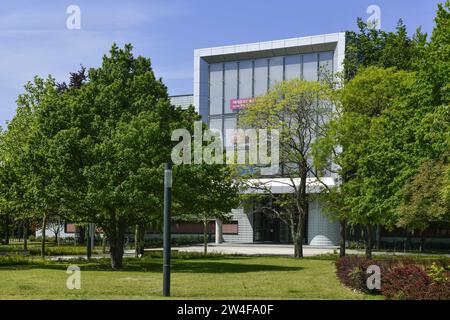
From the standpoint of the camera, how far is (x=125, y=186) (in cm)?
2602

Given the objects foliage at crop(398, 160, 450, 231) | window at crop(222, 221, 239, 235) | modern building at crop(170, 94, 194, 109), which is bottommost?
window at crop(222, 221, 239, 235)

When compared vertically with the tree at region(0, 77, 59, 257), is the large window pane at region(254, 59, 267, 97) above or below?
above

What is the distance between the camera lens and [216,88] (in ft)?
240

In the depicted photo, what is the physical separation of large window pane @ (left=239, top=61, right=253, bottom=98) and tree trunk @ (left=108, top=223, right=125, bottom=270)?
141ft

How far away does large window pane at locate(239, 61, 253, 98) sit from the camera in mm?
70775

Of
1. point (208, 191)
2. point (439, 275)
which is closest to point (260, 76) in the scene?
point (208, 191)

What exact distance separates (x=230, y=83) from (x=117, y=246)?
45.2m

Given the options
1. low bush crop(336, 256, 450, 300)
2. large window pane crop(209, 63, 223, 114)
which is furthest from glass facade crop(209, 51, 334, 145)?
low bush crop(336, 256, 450, 300)

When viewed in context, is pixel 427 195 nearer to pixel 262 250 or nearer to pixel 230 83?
pixel 262 250

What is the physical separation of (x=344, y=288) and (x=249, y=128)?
976 inches

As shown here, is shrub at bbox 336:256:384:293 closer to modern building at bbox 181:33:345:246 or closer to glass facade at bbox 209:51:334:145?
modern building at bbox 181:33:345:246

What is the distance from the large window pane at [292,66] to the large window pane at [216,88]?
8.48 m
